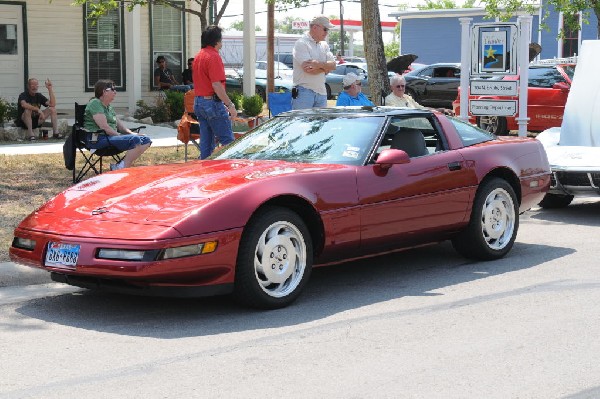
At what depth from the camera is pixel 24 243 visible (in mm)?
6734

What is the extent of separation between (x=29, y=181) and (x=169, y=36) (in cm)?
1190

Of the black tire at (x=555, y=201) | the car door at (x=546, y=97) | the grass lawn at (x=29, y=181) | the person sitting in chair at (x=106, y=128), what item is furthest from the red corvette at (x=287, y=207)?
the car door at (x=546, y=97)

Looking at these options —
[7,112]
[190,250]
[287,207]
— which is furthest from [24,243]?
[7,112]

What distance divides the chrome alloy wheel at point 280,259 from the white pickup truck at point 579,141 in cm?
481

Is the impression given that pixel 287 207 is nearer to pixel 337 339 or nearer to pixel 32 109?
pixel 337 339

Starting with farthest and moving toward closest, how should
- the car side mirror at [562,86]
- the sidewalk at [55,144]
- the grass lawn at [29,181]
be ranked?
the car side mirror at [562,86] → the sidewalk at [55,144] → the grass lawn at [29,181]

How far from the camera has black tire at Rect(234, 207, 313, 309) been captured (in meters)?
6.45

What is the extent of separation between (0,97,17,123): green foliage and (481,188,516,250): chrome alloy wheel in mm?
12443

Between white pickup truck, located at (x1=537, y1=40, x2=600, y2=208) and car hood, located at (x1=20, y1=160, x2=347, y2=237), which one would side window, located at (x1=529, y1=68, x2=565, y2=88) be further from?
car hood, located at (x1=20, y1=160, x2=347, y2=237)

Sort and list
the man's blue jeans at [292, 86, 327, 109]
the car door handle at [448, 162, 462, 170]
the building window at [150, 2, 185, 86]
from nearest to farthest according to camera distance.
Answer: the car door handle at [448, 162, 462, 170] → the man's blue jeans at [292, 86, 327, 109] → the building window at [150, 2, 185, 86]

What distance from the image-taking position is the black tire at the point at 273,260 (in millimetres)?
6453

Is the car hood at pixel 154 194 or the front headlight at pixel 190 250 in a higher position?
the car hood at pixel 154 194

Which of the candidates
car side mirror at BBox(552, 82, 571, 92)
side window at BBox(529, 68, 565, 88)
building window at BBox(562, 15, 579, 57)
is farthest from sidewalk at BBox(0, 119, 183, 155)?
building window at BBox(562, 15, 579, 57)

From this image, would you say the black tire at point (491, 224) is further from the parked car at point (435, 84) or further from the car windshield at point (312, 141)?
the parked car at point (435, 84)
